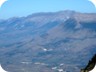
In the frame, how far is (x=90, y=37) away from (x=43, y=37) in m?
31.6

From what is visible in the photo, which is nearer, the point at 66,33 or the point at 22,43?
the point at 22,43

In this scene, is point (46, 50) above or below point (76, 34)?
below

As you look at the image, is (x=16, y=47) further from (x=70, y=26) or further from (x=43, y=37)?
(x=70, y=26)

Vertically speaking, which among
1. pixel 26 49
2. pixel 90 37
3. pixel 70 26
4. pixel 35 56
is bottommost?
pixel 35 56

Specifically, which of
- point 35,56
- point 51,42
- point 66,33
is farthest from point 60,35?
point 35,56

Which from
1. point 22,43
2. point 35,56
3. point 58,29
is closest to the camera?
point 35,56

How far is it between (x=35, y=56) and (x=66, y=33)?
51076mm

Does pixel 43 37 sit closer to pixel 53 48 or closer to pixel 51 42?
pixel 51 42

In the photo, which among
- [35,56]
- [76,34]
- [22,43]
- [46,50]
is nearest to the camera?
[35,56]

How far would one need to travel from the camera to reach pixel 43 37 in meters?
186

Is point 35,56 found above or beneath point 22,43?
beneath

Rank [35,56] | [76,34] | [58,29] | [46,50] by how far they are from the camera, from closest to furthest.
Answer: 1. [35,56]
2. [46,50]
3. [76,34]
4. [58,29]

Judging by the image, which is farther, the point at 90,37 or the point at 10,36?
the point at 10,36

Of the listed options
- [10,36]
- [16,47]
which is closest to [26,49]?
[16,47]
